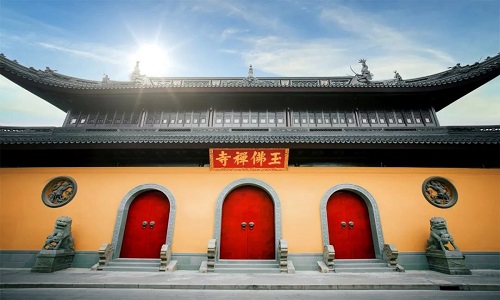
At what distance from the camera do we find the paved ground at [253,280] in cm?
454

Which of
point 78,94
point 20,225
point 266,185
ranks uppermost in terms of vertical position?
point 78,94

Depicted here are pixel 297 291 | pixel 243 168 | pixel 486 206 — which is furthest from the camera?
pixel 243 168

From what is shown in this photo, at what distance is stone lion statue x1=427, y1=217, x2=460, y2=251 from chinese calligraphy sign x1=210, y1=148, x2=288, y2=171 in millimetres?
4453

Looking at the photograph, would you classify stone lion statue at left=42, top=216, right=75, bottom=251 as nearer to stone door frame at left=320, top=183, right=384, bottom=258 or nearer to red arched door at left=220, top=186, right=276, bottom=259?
red arched door at left=220, top=186, right=276, bottom=259

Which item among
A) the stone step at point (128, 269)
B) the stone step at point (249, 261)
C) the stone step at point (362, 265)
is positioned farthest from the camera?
the stone step at point (249, 261)

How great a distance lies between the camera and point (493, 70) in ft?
25.2

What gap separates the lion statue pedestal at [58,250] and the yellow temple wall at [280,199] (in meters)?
0.32

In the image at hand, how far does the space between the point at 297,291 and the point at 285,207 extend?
266 cm

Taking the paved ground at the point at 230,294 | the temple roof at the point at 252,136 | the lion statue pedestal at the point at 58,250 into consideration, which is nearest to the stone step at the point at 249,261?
the paved ground at the point at 230,294

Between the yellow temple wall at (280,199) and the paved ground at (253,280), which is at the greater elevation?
the yellow temple wall at (280,199)

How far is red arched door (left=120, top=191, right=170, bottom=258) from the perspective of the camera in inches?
266

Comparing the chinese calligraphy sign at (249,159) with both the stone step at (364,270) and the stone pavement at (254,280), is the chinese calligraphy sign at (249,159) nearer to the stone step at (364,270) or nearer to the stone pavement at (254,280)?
the stone pavement at (254,280)

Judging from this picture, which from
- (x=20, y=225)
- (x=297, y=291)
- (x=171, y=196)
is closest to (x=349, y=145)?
(x=297, y=291)

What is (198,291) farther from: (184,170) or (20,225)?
(20,225)
